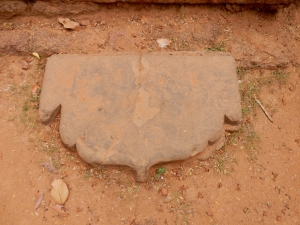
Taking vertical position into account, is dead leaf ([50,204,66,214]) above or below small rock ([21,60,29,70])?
below

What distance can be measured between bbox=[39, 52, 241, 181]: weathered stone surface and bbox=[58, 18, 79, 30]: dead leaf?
14.7 inches

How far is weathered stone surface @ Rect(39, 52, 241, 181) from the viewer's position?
2.08 meters

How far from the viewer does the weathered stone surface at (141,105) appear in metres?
2.08

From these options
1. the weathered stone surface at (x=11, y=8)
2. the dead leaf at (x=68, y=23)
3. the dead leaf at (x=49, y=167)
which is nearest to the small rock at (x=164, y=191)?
the dead leaf at (x=49, y=167)

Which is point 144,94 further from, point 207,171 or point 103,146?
Answer: point 207,171

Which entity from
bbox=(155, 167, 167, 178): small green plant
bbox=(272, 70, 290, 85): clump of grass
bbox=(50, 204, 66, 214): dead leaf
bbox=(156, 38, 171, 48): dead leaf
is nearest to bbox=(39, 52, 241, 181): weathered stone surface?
bbox=(155, 167, 167, 178): small green plant

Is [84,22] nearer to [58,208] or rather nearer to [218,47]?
[218,47]

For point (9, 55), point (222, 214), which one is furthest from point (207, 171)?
point (9, 55)

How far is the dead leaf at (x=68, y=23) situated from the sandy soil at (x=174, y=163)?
0.17ft

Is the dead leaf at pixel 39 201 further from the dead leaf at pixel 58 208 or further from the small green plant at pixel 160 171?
the small green plant at pixel 160 171

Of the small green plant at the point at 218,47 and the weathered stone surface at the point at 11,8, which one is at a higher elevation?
the small green plant at the point at 218,47

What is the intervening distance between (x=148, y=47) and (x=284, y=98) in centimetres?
126

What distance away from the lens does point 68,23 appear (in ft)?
8.71

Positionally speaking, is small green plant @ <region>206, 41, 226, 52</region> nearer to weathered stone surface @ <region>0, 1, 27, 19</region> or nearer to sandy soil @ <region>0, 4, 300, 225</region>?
sandy soil @ <region>0, 4, 300, 225</region>
